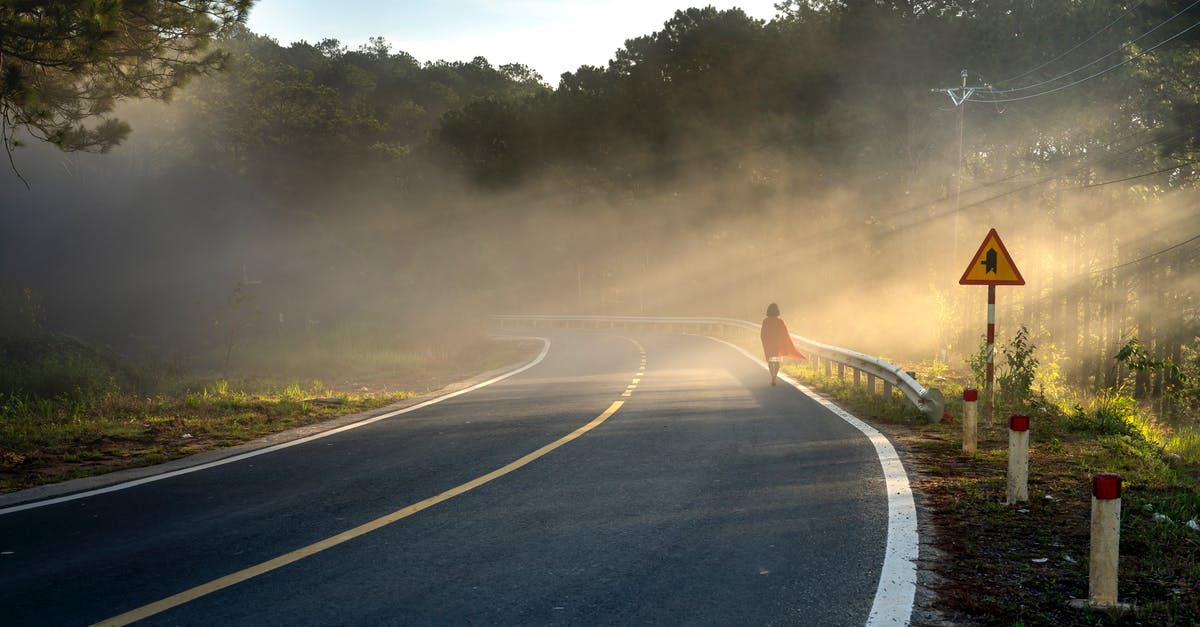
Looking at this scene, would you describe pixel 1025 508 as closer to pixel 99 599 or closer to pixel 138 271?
pixel 99 599

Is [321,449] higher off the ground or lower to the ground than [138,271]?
lower

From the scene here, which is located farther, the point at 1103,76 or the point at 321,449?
the point at 1103,76

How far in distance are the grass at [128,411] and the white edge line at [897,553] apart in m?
7.46

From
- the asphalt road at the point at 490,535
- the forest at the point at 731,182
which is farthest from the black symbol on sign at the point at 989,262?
the forest at the point at 731,182

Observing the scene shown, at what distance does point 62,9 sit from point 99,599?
27.4 feet

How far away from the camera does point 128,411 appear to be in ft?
43.0

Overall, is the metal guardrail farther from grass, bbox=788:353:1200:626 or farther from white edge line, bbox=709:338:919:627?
white edge line, bbox=709:338:919:627

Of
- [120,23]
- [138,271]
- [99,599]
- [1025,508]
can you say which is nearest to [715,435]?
[1025,508]

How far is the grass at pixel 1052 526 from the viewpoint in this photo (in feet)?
16.0

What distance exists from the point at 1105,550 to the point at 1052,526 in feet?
6.38

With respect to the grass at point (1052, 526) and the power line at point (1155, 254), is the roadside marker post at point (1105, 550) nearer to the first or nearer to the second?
the grass at point (1052, 526)

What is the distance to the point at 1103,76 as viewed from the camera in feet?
124

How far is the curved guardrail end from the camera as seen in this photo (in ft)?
40.1

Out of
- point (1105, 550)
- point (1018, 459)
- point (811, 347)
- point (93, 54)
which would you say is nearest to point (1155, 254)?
point (811, 347)
